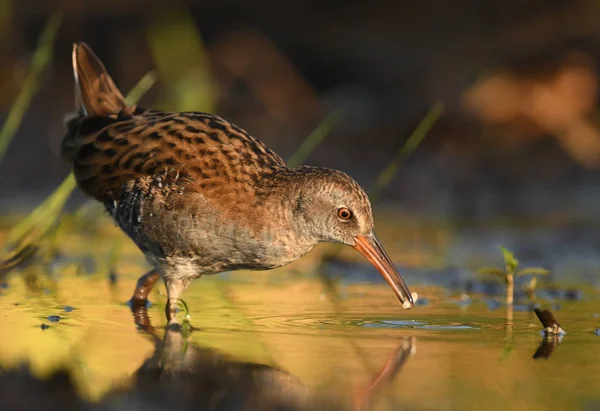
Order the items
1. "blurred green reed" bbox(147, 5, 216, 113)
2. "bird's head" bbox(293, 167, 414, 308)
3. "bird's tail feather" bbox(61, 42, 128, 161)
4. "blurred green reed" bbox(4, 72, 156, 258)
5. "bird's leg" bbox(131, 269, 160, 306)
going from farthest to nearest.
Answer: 1. "blurred green reed" bbox(147, 5, 216, 113)
2. "bird's tail feather" bbox(61, 42, 128, 161)
3. "blurred green reed" bbox(4, 72, 156, 258)
4. "bird's leg" bbox(131, 269, 160, 306)
5. "bird's head" bbox(293, 167, 414, 308)

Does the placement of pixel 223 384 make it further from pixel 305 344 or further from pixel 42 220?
pixel 42 220

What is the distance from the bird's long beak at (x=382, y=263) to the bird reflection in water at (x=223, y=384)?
1.01 m

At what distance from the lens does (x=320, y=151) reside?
15555mm

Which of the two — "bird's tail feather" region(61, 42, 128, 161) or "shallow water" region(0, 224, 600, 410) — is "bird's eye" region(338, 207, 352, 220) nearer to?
"shallow water" region(0, 224, 600, 410)

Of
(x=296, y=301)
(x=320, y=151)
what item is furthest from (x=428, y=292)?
(x=320, y=151)

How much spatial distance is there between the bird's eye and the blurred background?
5499mm

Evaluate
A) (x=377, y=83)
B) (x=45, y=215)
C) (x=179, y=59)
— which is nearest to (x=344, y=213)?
(x=45, y=215)

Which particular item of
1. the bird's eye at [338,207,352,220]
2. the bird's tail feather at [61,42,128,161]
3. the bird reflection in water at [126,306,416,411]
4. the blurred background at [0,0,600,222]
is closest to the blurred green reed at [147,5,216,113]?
the blurred background at [0,0,600,222]

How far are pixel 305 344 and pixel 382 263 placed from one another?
114 cm

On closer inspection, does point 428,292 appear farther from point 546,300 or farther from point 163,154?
point 163,154

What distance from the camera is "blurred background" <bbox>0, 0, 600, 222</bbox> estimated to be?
1459 cm

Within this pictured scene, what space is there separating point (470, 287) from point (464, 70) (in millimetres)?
7578

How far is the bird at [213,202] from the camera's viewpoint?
7.58 metres

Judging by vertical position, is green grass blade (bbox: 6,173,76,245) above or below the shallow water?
above
